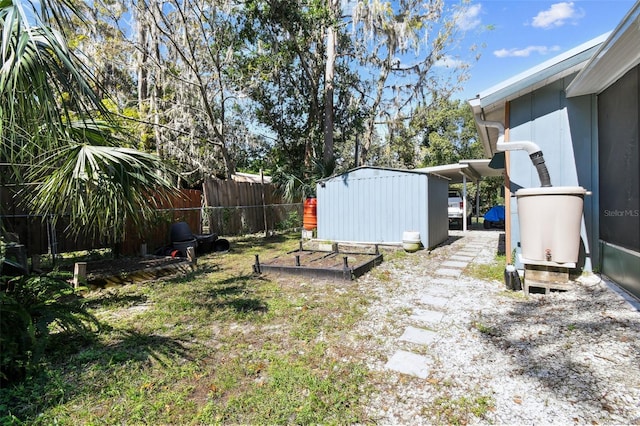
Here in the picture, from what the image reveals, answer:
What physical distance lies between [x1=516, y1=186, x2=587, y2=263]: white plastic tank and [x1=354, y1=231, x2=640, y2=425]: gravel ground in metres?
0.49

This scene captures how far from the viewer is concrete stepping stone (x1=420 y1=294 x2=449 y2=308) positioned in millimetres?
3749

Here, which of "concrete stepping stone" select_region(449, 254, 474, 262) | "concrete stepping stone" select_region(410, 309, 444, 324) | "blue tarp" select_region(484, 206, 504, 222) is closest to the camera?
"concrete stepping stone" select_region(410, 309, 444, 324)

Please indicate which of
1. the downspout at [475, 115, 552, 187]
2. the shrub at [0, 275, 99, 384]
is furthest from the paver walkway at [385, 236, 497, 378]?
the shrub at [0, 275, 99, 384]

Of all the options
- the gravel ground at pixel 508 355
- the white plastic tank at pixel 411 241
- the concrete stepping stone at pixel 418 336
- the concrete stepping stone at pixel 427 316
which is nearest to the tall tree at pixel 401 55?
the white plastic tank at pixel 411 241

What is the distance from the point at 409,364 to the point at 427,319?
0.96 meters

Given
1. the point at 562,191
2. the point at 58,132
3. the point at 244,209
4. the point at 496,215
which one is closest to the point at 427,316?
the point at 562,191

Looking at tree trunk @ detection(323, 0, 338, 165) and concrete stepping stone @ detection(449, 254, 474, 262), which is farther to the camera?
tree trunk @ detection(323, 0, 338, 165)

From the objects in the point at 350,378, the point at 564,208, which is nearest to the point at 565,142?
the point at 564,208

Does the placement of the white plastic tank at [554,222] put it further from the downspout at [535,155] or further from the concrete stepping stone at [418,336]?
the concrete stepping stone at [418,336]

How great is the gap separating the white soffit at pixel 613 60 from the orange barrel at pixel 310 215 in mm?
6668

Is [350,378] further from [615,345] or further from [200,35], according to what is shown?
[200,35]

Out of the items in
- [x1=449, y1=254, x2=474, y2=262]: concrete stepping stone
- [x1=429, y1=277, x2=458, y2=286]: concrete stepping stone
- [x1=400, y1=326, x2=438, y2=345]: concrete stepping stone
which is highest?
[x1=449, y1=254, x2=474, y2=262]: concrete stepping stone

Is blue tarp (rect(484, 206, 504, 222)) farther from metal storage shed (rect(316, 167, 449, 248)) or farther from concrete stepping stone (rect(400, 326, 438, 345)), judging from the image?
concrete stepping stone (rect(400, 326, 438, 345))

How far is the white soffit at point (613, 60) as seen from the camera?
92.1 inches
